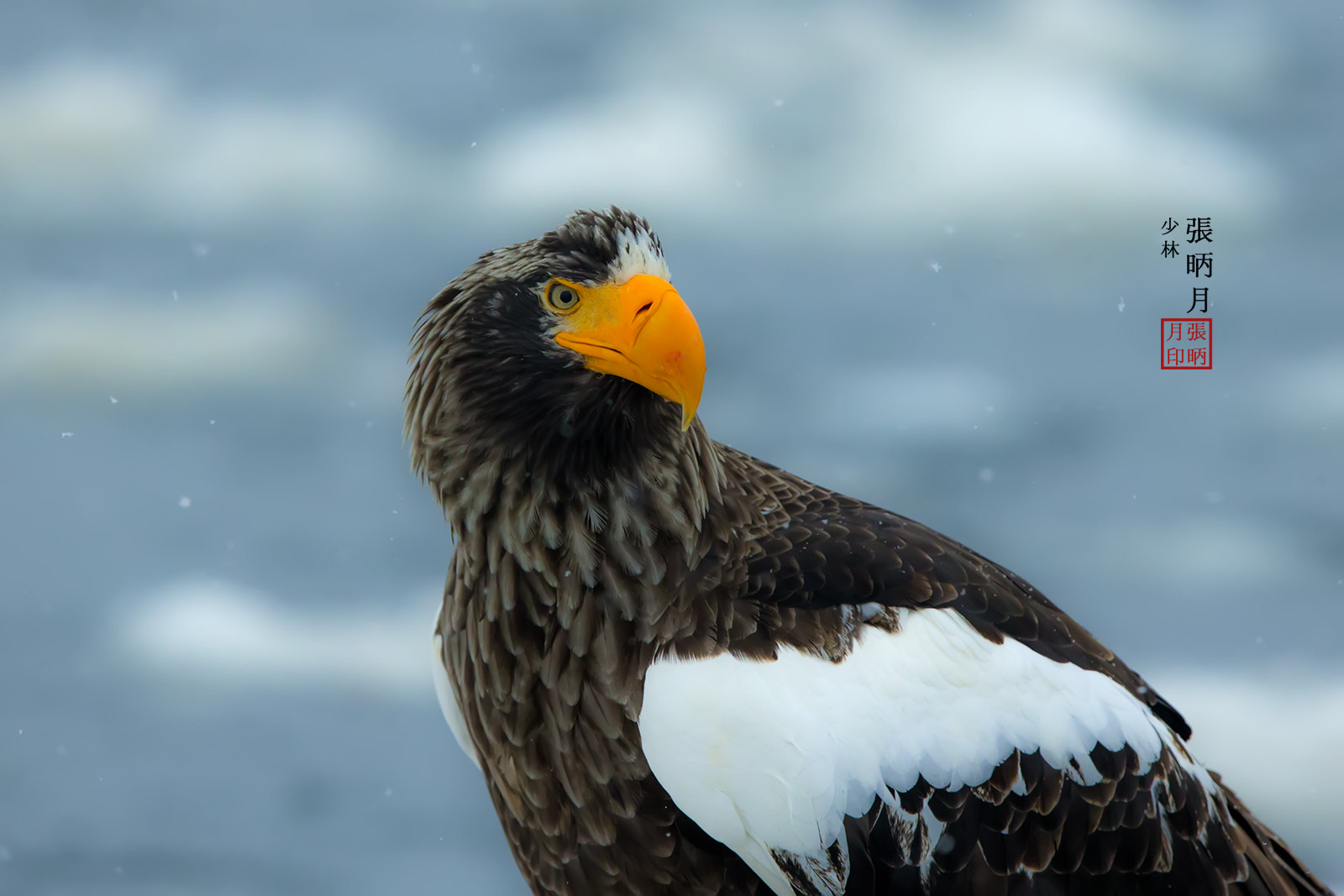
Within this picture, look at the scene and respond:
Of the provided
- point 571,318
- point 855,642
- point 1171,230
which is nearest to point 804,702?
point 855,642

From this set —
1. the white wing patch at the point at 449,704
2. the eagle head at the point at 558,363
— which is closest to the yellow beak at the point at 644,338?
the eagle head at the point at 558,363

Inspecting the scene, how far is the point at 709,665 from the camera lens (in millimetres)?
1884

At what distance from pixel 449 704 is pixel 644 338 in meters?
0.99

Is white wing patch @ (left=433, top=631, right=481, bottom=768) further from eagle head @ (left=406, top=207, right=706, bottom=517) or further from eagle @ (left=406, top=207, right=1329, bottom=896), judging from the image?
eagle head @ (left=406, top=207, right=706, bottom=517)

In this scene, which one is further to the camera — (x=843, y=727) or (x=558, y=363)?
(x=558, y=363)

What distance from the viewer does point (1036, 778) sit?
6.42 feet

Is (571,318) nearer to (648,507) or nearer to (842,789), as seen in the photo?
(648,507)

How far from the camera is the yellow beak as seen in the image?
181 cm

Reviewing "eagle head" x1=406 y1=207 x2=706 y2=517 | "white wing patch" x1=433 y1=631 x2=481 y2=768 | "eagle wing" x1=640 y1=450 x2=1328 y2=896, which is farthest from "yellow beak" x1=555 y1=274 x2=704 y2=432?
"white wing patch" x1=433 y1=631 x2=481 y2=768

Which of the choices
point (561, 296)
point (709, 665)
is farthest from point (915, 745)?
point (561, 296)

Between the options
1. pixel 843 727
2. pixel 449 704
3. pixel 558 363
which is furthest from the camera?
pixel 449 704

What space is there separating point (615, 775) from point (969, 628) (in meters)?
0.67

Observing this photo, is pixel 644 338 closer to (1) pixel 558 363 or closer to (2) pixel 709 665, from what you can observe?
(1) pixel 558 363

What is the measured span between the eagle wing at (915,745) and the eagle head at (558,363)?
0.33 metres
